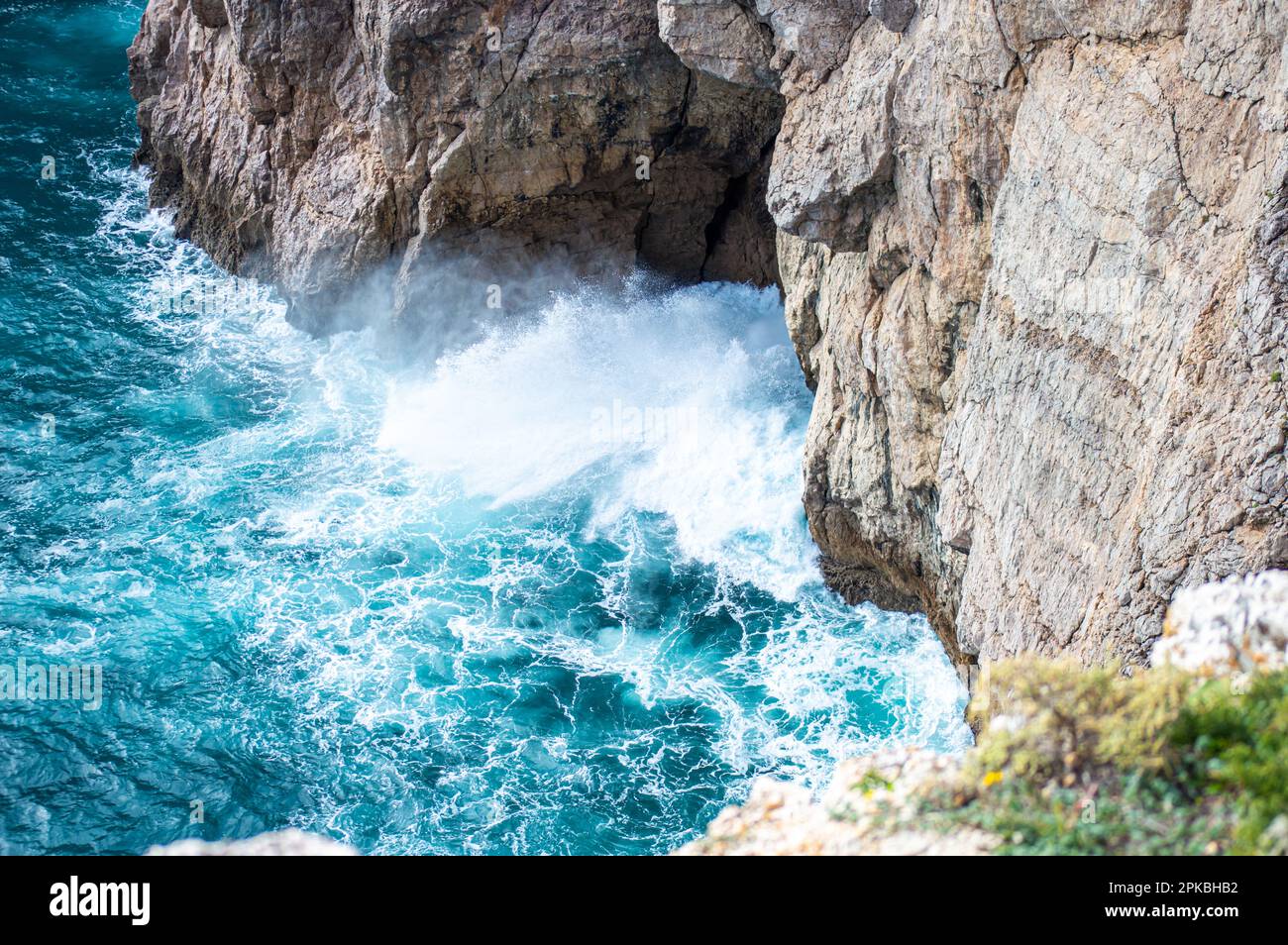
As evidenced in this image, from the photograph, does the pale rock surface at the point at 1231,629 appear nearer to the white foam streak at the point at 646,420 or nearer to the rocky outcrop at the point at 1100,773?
the rocky outcrop at the point at 1100,773

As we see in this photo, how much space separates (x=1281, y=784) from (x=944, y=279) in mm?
11304

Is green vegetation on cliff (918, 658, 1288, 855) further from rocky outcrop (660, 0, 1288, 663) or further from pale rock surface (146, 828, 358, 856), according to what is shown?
pale rock surface (146, 828, 358, 856)

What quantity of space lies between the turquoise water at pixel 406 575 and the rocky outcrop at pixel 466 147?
173 centimetres

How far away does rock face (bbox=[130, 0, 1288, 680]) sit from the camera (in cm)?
1316

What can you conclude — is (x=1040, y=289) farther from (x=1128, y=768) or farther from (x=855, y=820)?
(x=855, y=820)

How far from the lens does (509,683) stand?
22.8 meters

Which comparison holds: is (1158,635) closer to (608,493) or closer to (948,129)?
(948,129)

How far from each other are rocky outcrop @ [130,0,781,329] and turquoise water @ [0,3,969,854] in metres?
1.73

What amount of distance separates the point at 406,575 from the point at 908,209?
12.8 meters

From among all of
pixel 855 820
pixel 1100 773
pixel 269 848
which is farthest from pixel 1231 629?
pixel 269 848

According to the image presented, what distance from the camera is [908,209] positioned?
19750 mm

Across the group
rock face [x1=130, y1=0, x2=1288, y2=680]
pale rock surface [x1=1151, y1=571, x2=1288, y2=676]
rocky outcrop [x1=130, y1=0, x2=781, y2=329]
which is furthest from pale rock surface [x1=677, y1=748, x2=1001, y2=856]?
rocky outcrop [x1=130, y1=0, x2=781, y2=329]

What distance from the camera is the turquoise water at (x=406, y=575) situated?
20438 mm
